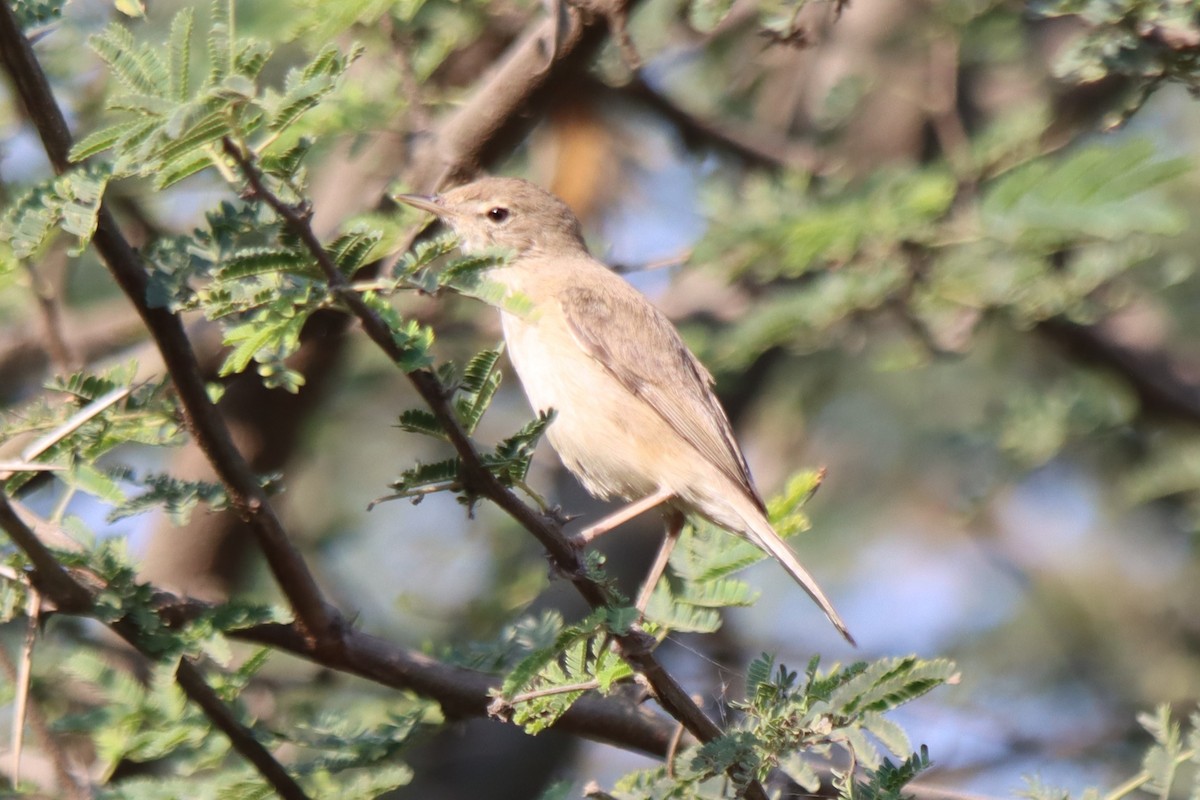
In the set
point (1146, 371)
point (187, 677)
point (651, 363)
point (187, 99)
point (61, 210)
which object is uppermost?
point (187, 99)

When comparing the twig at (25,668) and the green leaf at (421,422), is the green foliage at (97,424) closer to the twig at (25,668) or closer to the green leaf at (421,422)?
the twig at (25,668)

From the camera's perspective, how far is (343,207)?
5.14 m

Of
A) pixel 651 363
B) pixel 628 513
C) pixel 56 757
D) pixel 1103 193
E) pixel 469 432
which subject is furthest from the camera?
pixel 651 363

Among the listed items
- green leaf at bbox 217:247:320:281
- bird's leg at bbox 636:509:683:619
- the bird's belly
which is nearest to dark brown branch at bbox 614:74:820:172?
the bird's belly

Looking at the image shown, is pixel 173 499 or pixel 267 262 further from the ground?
pixel 267 262

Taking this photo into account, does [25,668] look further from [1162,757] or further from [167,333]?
[1162,757]

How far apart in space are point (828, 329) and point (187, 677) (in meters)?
3.12

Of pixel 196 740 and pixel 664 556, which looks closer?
pixel 196 740

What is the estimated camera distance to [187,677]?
315 centimetres

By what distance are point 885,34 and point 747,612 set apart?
335 centimetres

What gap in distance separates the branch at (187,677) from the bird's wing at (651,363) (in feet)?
6.02

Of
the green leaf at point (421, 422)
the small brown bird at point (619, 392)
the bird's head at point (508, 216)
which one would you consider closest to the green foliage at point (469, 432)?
the green leaf at point (421, 422)

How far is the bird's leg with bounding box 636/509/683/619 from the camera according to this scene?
355 cm

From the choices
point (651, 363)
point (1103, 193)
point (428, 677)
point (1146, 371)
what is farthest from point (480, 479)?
point (1146, 371)
